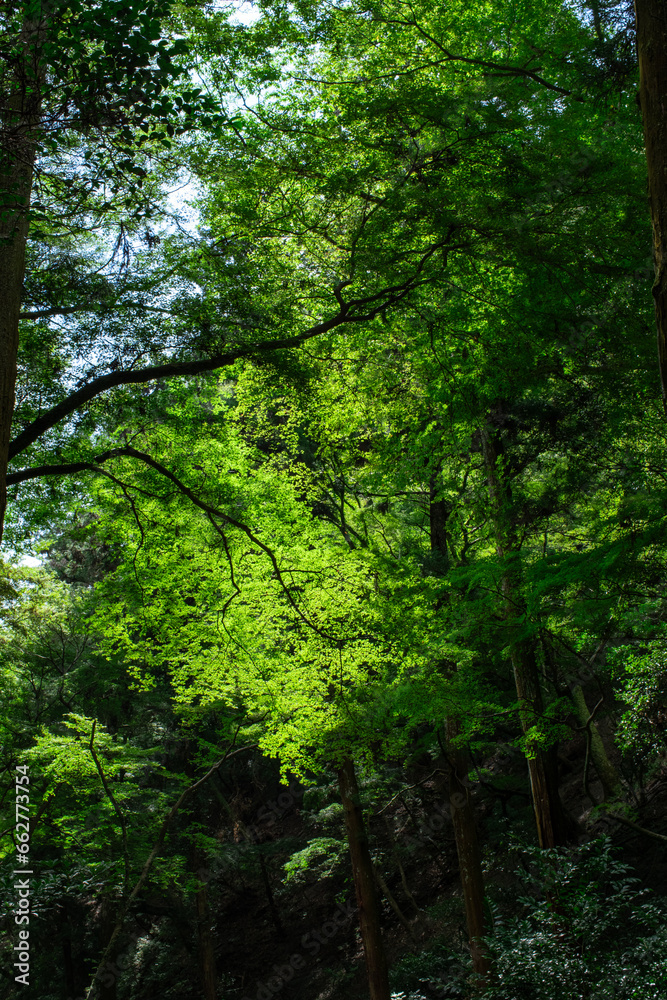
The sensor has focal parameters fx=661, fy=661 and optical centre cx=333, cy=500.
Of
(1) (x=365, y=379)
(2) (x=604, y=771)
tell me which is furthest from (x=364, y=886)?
(1) (x=365, y=379)

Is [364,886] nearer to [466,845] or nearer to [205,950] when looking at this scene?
[466,845]

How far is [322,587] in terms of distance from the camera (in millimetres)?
8742

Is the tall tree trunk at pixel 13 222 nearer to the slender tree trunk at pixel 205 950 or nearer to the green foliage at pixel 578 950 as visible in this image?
the green foliage at pixel 578 950

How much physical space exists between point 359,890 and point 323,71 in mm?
10264

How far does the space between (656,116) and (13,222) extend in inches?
151

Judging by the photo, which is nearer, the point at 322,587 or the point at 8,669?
the point at 322,587

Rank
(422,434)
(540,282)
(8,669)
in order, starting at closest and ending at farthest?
(540,282)
(422,434)
(8,669)

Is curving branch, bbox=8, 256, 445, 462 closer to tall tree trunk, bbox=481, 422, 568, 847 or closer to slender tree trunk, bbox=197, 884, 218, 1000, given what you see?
tall tree trunk, bbox=481, 422, 568, 847

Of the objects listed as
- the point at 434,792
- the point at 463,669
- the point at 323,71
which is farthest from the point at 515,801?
the point at 323,71

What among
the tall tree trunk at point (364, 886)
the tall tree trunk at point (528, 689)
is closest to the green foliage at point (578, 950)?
the tall tree trunk at point (528, 689)

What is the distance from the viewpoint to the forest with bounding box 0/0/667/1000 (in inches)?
185

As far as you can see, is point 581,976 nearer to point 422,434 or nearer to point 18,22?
point 422,434

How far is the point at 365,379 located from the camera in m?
8.55

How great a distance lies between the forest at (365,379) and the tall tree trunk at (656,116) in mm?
17
